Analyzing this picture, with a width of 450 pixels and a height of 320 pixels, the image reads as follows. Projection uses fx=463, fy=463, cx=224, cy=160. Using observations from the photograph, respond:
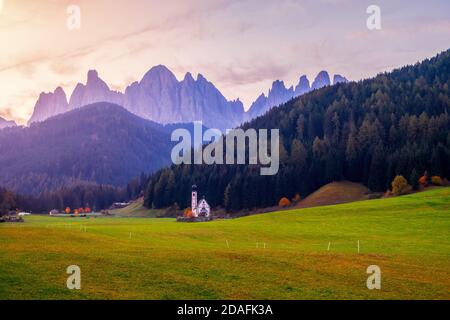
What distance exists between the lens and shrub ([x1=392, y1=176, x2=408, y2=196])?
446 ft

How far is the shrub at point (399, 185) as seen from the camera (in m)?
136

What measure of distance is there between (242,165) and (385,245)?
136176 millimetres

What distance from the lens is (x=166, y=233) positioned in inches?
2842

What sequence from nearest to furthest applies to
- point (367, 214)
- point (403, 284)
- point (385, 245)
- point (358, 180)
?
point (403, 284) < point (385, 245) < point (367, 214) < point (358, 180)

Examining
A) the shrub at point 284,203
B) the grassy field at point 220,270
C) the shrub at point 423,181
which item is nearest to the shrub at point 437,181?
the shrub at point 423,181

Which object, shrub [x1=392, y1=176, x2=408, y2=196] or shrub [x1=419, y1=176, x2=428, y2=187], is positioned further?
shrub [x1=419, y1=176, x2=428, y2=187]

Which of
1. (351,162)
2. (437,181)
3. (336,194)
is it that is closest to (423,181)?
(437,181)

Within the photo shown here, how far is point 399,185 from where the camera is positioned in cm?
13588

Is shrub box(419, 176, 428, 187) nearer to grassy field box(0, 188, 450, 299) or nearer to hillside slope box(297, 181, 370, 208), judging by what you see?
hillside slope box(297, 181, 370, 208)

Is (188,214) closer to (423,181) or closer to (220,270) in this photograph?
(423,181)

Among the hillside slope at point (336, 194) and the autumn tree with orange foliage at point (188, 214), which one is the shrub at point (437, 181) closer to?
the hillside slope at point (336, 194)

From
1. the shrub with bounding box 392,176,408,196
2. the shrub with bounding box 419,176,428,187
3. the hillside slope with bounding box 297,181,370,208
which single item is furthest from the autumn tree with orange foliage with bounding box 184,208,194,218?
the shrub with bounding box 419,176,428,187
